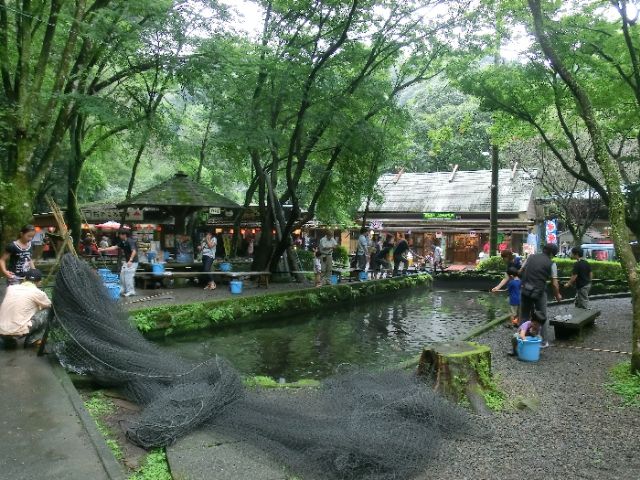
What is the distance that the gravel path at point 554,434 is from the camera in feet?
13.9

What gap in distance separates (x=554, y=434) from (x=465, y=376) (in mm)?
1129

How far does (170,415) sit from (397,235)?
2747 cm

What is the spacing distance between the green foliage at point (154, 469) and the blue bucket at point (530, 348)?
5769 mm

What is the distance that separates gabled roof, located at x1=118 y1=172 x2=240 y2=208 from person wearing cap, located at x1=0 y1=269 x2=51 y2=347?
8141 millimetres

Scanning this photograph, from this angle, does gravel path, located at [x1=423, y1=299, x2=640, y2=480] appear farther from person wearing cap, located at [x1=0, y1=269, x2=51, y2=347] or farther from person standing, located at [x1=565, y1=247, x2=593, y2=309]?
person wearing cap, located at [x1=0, y1=269, x2=51, y2=347]

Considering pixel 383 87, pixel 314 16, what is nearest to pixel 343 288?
pixel 383 87

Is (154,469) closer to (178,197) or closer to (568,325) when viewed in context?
(568,325)

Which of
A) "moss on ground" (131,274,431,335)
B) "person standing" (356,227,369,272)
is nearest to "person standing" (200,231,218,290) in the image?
"moss on ground" (131,274,431,335)

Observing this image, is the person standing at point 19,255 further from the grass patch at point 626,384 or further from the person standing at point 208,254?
the grass patch at point 626,384

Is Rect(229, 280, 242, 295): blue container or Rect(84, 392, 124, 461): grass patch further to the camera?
Rect(229, 280, 242, 295): blue container

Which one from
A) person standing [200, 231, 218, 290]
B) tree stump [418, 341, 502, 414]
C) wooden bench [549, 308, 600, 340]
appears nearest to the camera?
tree stump [418, 341, 502, 414]

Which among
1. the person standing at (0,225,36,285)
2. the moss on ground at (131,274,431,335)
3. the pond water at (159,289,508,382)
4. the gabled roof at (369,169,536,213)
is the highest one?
the gabled roof at (369,169,536,213)

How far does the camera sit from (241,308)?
42.4ft

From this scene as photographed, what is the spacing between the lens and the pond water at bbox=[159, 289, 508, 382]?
9773 mm
